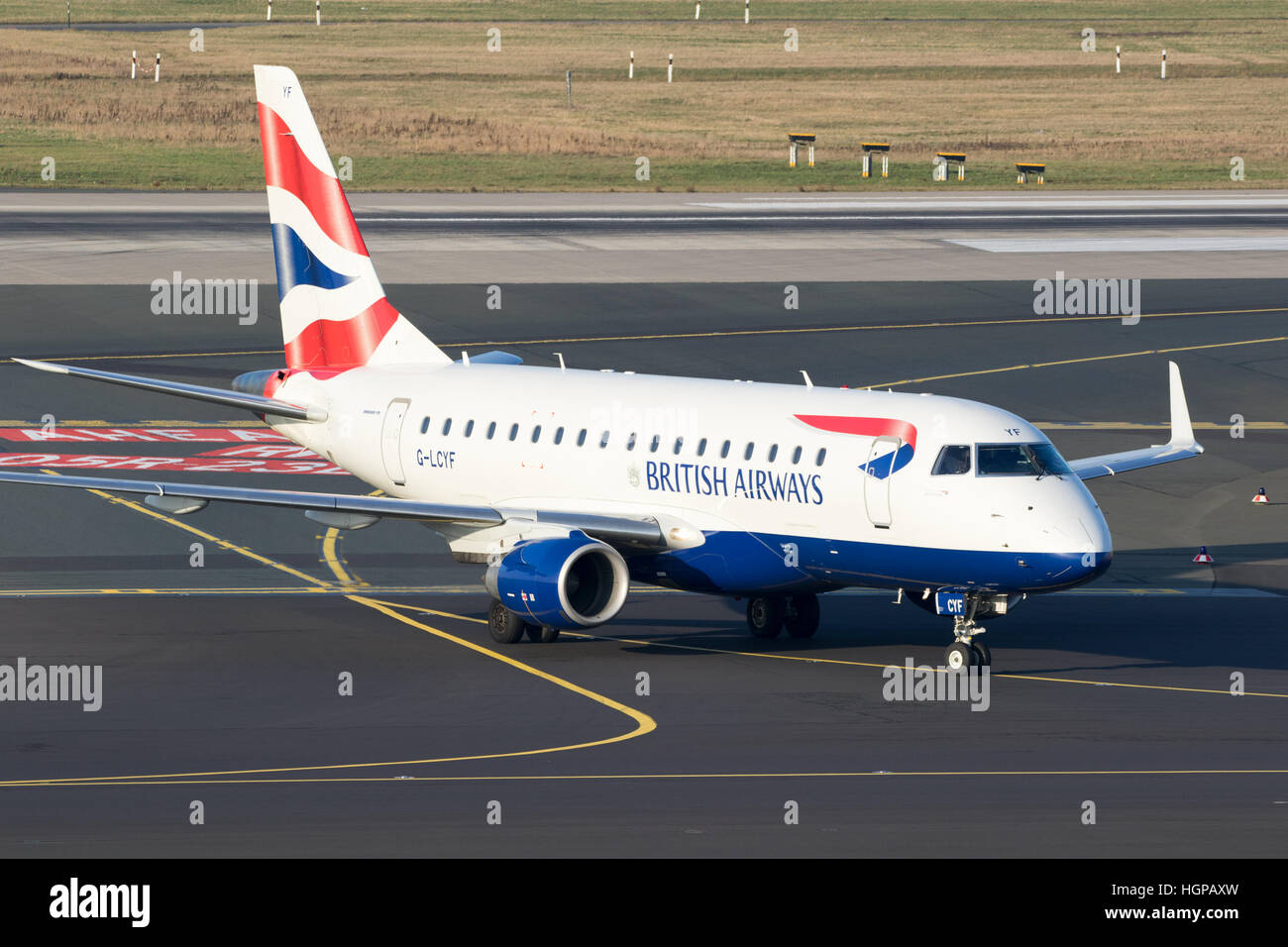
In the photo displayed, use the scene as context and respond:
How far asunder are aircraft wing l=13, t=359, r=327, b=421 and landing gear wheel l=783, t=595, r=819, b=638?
11.2 m

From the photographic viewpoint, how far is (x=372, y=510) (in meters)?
34.7

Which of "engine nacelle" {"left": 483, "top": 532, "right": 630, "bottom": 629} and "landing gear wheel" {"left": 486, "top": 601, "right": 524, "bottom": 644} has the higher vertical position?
"engine nacelle" {"left": 483, "top": 532, "right": 630, "bottom": 629}

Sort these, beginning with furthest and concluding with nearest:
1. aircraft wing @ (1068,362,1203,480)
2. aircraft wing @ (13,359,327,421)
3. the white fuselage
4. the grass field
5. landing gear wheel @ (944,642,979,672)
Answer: the grass field
aircraft wing @ (13,359,327,421)
aircraft wing @ (1068,362,1203,480)
landing gear wheel @ (944,642,979,672)
the white fuselage

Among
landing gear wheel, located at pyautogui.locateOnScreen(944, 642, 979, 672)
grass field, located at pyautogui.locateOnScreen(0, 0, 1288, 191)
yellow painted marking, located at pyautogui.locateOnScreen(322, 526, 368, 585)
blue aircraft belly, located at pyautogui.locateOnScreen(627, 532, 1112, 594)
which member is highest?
grass field, located at pyautogui.locateOnScreen(0, 0, 1288, 191)

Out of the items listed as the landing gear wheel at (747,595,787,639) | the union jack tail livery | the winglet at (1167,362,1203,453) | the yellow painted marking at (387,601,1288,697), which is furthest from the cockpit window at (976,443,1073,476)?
the union jack tail livery

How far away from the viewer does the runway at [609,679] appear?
79.0ft

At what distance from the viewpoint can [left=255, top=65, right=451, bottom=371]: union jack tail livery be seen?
139ft

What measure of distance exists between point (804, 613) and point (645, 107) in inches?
4337

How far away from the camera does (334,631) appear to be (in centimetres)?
3656

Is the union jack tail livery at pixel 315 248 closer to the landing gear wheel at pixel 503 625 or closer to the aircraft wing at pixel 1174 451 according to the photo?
the landing gear wheel at pixel 503 625

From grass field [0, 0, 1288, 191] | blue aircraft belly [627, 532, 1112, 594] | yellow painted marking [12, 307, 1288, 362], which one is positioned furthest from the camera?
grass field [0, 0, 1288, 191]

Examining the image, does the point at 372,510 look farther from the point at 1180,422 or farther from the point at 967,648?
the point at 1180,422

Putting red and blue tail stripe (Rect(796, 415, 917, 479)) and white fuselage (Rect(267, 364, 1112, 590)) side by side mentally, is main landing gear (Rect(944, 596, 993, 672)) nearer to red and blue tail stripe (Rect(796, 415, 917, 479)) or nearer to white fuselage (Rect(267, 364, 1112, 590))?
white fuselage (Rect(267, 364, 1112, 590))

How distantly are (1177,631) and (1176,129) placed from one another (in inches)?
4184
